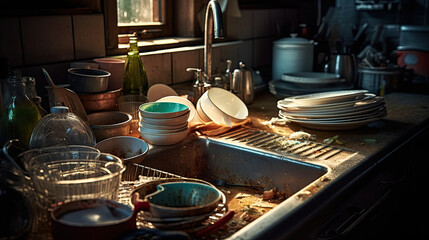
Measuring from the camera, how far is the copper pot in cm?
143

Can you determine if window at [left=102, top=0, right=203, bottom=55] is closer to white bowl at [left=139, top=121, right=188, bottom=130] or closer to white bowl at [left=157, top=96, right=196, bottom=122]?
white bowl at [left=157, top=96, right=196, bottom=122]

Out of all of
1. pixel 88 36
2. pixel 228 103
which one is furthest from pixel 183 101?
pixel 88 36

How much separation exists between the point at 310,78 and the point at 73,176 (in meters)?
1.47

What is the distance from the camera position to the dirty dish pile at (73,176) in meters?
0.89

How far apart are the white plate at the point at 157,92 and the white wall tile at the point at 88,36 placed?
227 mm

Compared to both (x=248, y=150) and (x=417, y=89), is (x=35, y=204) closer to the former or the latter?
(x=248, y=150)

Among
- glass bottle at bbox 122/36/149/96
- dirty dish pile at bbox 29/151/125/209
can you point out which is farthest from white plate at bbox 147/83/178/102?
dirty dish pile at bbox 29/151/125/209

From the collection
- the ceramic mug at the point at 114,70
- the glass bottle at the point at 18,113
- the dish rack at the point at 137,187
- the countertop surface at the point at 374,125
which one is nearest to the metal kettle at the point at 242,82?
the countertop surface at the point at 374,125

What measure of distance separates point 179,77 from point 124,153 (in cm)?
75

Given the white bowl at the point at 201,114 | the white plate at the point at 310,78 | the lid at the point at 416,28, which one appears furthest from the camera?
the lid at the point at 416,28

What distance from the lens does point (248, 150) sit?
1479 mm

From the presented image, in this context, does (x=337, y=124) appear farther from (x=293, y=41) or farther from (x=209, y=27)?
(x=293, y=41)

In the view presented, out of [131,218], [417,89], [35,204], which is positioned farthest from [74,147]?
[417,89]

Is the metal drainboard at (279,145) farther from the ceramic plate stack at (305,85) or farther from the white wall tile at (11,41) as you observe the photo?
the white wall tile at (11,41)
